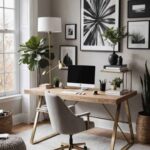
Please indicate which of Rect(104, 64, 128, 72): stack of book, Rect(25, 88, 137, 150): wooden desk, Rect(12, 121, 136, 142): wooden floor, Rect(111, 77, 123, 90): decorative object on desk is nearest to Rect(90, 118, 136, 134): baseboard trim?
Rect(12, 121, 136, 142): wooden floor

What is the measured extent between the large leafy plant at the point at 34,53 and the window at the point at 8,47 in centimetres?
41

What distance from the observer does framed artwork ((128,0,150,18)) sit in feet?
14.7

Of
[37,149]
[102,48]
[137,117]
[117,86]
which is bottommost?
[37,149]

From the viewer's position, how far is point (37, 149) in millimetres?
4074

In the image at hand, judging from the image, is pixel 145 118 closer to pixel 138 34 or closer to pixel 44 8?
pixel 138 34

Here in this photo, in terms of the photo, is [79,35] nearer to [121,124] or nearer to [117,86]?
[117,86]

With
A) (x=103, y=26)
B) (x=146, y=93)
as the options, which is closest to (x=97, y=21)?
(x=103, y=26)

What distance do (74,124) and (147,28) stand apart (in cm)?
189

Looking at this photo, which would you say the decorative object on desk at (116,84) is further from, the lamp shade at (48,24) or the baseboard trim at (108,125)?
the lamp shade at (48,24)

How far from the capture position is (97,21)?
4.97 metres

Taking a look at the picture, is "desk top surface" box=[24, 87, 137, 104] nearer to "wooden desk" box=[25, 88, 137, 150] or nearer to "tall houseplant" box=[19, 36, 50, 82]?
"wooden desk" box=[25, 88, 137, 150]

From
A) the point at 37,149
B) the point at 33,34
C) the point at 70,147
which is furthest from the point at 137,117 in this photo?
the point at 33,34

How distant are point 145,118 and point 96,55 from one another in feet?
4.44

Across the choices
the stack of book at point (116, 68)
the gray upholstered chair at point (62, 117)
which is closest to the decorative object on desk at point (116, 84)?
the stack of book at point (116, 68)
